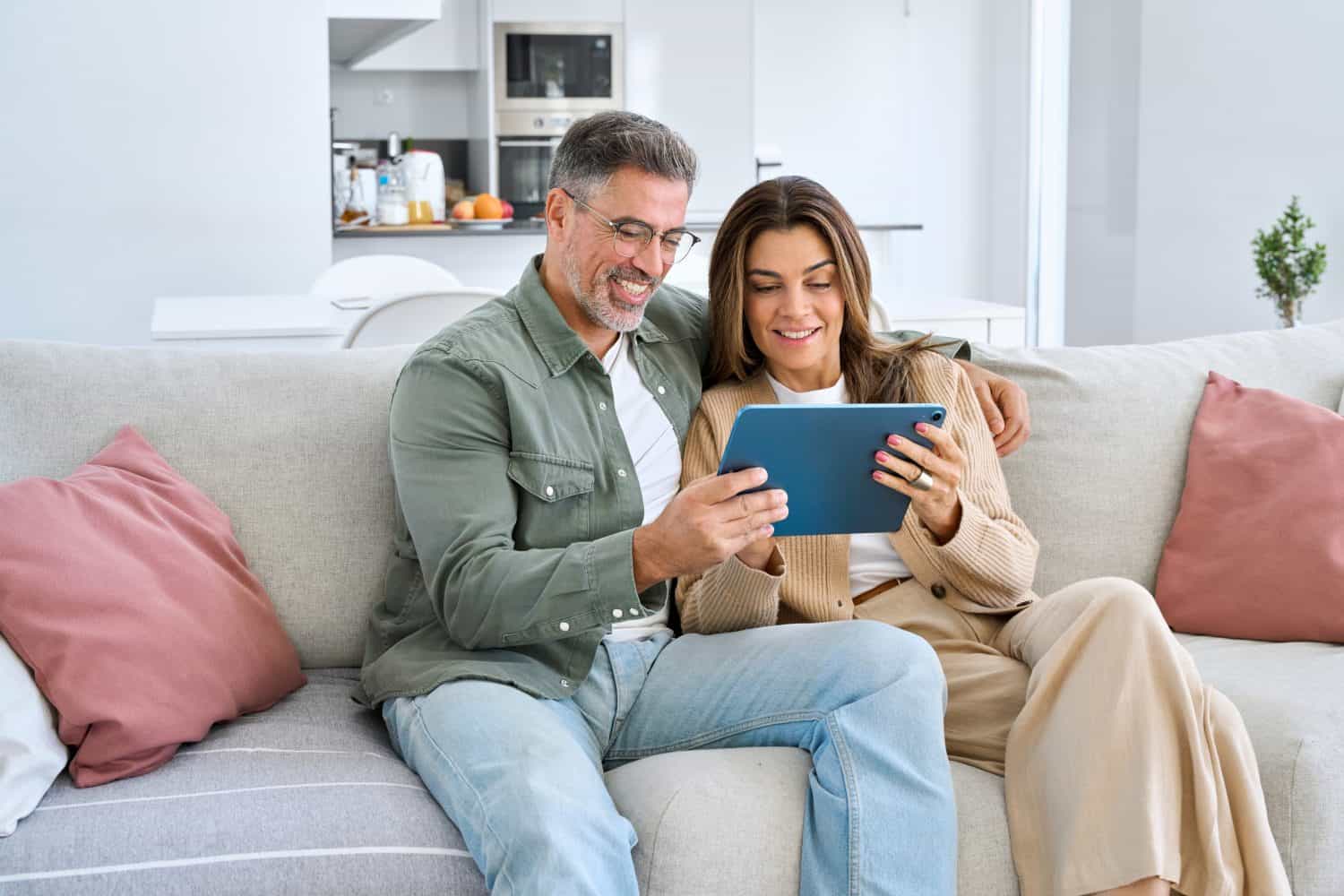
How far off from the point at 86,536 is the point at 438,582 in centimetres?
44

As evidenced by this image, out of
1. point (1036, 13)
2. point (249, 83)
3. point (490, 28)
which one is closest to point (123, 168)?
point (249, 83)

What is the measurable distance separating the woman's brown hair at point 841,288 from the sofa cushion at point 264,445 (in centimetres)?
53

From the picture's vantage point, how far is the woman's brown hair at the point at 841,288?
1.99m

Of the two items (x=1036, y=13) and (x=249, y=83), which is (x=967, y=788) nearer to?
(x=249, y=83)

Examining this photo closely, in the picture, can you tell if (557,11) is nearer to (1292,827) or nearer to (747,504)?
(747,504)

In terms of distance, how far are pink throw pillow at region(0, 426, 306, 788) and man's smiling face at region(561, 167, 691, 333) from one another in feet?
2.00

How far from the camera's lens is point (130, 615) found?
5.44 ft

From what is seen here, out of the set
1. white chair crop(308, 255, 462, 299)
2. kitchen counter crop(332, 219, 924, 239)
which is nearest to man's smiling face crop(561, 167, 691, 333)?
white chair crop(308, 255, 462, 299)

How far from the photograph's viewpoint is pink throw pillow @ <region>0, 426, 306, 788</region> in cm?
159

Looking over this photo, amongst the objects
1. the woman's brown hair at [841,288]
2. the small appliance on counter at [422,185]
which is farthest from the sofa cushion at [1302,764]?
the small appliance on counter at [422,185]

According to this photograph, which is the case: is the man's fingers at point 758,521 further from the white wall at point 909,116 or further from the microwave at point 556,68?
the white wall at point 909,116

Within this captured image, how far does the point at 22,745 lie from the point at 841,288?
1.22m

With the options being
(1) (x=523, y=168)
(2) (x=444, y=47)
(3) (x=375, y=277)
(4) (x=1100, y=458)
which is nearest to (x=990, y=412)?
(4) (x=1100, y=458)

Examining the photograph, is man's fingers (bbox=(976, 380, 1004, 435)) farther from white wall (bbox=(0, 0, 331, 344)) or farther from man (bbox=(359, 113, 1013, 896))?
white wall (bbox=(0, 0, 331, 344))
